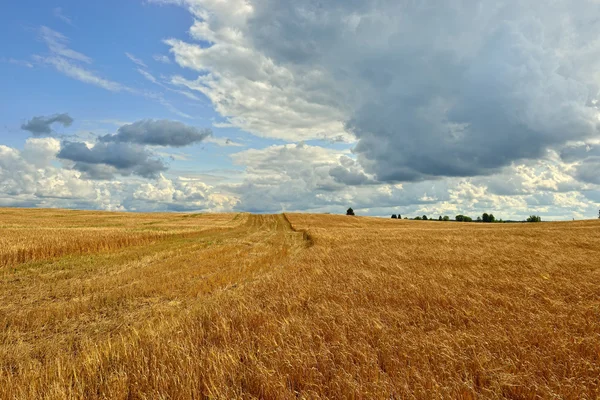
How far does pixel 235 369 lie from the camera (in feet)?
16.2

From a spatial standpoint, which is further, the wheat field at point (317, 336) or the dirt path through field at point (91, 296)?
the dirt path through field at point (91, 296)

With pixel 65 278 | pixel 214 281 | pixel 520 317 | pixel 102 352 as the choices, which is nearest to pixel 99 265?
pixel 65 278

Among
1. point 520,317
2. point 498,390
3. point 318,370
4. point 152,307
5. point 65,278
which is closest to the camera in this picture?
point 498,390

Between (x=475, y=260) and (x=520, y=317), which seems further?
(x=475, y=260)

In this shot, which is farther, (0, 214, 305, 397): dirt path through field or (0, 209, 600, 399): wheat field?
(0, 214, 305, 397): dirt path through field

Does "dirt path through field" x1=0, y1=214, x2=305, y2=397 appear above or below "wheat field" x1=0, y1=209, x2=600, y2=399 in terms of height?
below

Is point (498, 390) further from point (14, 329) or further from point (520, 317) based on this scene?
point (14, 329)

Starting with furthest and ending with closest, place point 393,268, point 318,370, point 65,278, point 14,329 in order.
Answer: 1. point 65,278
2. point 393,268
3. point 14,329
4. point 318,370

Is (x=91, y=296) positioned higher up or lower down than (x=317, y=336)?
lower down

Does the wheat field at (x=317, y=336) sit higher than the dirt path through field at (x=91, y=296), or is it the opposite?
the wheat field at (x=317, y=336)

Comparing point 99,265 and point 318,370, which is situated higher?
point 318,370

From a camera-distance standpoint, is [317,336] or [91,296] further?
[91,296]

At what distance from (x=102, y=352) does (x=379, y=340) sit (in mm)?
5186

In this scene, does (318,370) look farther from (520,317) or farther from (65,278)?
(65,278)
